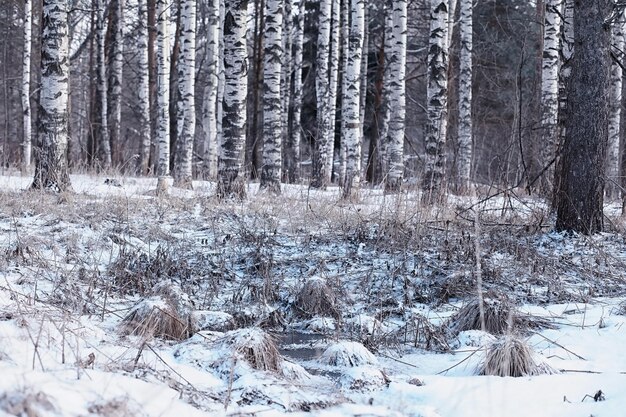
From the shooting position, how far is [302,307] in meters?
4.64

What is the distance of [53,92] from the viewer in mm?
8180

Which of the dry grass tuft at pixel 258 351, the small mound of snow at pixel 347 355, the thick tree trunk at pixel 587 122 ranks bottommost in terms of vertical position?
the small mound of snow at pixel 347 355

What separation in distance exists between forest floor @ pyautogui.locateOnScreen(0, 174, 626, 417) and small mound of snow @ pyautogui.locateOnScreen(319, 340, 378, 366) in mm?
12

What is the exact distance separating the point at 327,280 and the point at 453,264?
1.24 metres

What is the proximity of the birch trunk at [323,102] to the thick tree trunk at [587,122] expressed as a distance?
6.86 metres

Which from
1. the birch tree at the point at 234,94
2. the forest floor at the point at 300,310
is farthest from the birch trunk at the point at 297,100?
the forest floor at the point at 300,310

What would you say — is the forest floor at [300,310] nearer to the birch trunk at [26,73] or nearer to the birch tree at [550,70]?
the birch tree at [550,70]

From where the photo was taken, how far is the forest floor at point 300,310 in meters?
2.79

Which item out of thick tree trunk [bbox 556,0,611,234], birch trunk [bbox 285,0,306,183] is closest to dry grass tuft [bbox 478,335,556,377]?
thick tree trunk [bbox 556,0,611,234]

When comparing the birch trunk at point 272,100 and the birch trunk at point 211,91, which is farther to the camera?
the birch trunk at point 211,91

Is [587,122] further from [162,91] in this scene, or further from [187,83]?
[187,83]

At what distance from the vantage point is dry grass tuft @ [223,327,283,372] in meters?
3.19

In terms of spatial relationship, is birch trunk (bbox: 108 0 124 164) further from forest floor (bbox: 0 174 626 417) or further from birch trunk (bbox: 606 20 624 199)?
birch trunk (bbox: 606 20 624 199)

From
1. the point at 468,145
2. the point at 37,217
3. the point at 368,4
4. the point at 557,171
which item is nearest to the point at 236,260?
the point at 37,217
